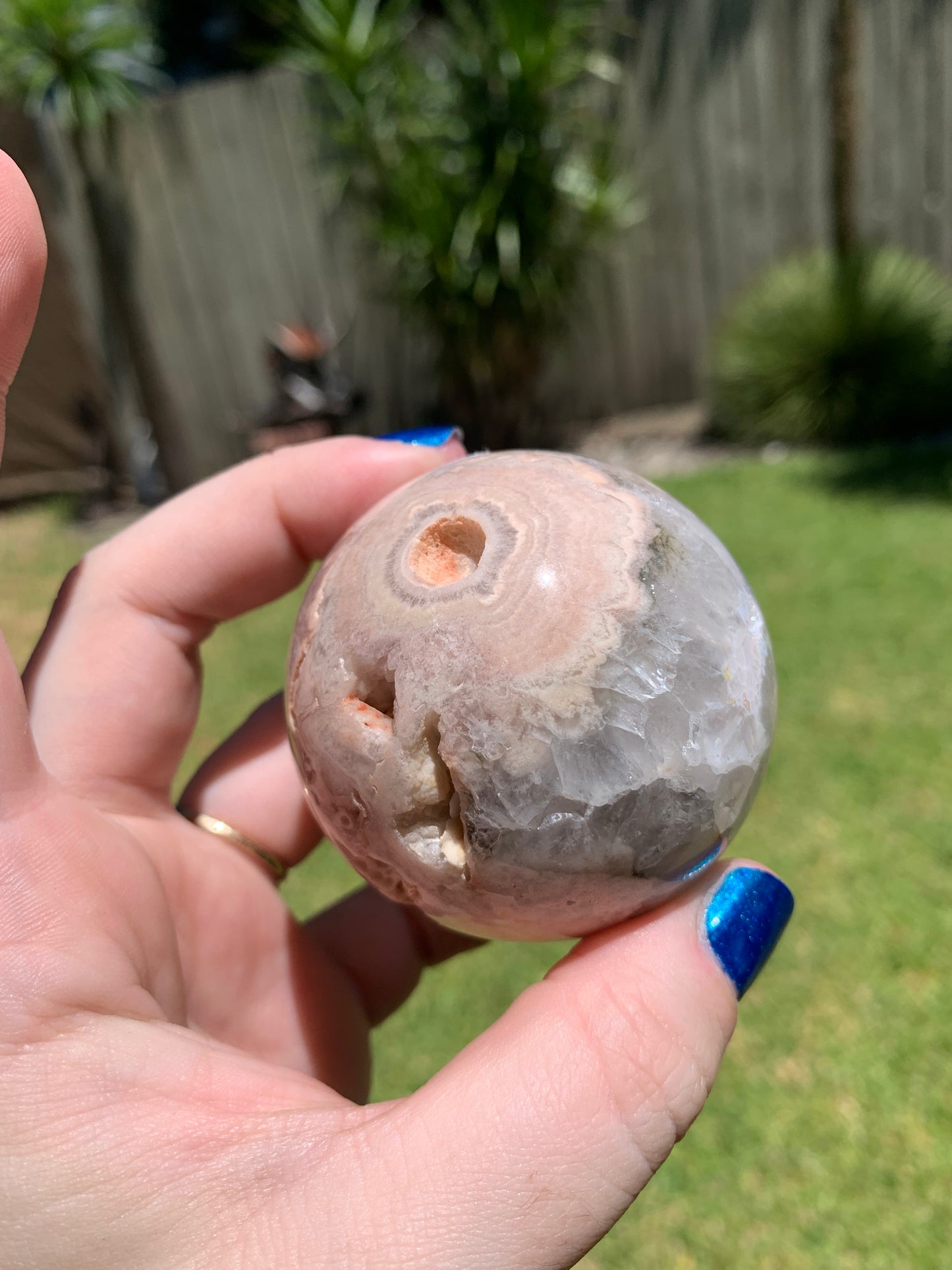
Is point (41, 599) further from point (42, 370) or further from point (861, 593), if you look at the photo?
point (861, 593)

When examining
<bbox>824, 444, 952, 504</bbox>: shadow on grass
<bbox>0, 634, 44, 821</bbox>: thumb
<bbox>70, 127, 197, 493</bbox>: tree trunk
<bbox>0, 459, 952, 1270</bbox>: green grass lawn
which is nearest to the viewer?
<bbox>0, 634, 44, 821</bbox>: thumb

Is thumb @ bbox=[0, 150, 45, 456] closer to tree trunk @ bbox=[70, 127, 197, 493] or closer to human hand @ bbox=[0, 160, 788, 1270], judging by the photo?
human hand @ bbox=[0, 160, 788, 1270]

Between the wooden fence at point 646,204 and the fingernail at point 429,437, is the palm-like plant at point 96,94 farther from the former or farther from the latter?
the fingernail at point 429,437

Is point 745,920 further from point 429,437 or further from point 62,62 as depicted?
point 62,62

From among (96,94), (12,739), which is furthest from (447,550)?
(96,94)

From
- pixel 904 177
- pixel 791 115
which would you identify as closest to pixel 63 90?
pixel 791 115

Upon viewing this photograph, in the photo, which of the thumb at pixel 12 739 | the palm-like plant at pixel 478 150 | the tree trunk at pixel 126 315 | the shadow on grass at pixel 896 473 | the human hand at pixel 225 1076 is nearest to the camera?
the human hand at pixel 225 1076

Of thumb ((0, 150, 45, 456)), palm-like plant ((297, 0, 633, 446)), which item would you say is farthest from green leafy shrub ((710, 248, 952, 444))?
thumb ((0, 150, 45, 456))

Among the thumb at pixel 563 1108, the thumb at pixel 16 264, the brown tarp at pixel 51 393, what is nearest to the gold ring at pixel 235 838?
the thumb at pixel 563 1108
